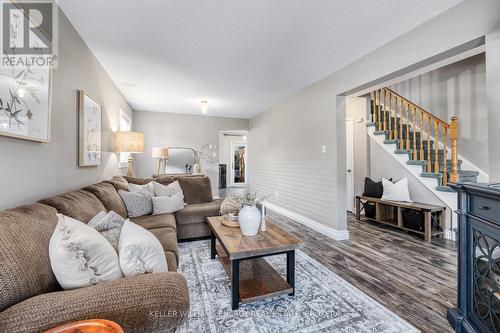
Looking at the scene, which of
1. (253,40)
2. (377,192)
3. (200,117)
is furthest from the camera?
(200,117)

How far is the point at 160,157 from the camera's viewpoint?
5289 mm

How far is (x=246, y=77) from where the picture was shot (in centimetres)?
351

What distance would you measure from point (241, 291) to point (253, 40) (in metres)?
2.46

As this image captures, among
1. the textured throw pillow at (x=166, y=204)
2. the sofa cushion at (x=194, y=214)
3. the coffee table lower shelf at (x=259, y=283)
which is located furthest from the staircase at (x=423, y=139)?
the textured throw pillow at (x=166, y=204)

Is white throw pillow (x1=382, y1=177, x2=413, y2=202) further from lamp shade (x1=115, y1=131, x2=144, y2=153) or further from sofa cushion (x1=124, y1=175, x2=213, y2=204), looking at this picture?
lamp shade (x1=115, y1=131, x2=144, y2=153)

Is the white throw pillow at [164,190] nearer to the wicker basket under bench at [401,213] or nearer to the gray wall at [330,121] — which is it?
the gray wall at [330,121]

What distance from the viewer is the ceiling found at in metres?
1.92

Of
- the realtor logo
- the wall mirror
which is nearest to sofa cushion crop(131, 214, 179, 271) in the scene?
the realtor logo

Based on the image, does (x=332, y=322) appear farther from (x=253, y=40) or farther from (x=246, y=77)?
(x=246, y=77)

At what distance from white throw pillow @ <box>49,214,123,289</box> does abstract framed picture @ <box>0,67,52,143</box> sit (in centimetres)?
73

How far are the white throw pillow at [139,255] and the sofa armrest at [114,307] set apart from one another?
0.15 m

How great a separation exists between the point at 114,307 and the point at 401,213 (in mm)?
4008

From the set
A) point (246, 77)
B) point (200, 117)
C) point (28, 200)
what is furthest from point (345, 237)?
point (200, 117)

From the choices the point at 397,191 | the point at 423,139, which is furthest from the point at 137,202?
the point at 423,139
